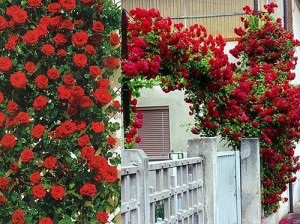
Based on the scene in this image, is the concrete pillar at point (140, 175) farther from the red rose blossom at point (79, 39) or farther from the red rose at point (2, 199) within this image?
the red rose at point (2, 199)

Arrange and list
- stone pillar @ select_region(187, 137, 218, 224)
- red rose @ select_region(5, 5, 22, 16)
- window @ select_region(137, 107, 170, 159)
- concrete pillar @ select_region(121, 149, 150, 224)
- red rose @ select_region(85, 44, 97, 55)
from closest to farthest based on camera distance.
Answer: red rose @ select_region(5, 5, 22, 16)
red rose @ select_region(85, 44, 97, 55)
concrete pillar @ select_region(121, 149, 150, 224)
stone pillar @ select_region(187, 137, 218, 224)
window @ select_region(137, 107, 170, 159)

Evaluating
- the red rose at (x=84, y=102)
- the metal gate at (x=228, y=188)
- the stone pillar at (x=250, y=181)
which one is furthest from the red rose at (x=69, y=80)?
the stone pillar at (x=250, y=181)

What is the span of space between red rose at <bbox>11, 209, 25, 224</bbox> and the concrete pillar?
1956 millimetres

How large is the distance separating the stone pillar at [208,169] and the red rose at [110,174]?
514cm

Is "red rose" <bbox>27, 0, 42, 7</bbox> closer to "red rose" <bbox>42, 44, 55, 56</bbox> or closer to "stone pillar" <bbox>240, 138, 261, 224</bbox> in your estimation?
"red rose" <bbox>42, 44, 55, 56</bbox>

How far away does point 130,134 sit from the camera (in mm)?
12445

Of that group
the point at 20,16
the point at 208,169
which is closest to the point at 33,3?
the point at 20,16

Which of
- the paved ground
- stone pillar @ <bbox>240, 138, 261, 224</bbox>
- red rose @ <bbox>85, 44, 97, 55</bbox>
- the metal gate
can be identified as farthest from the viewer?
the paved ground

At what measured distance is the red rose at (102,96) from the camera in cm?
593

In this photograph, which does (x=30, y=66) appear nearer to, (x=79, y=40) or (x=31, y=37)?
(x=31, y=37)

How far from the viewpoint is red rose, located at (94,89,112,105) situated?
5.93 meters

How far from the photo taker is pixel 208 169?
36.3ft

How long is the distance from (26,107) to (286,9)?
17559 mm

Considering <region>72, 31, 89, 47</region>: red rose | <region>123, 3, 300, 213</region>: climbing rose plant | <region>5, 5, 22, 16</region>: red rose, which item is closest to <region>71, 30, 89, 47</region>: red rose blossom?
<region>72, 31, 89, 47</region>: red rose
